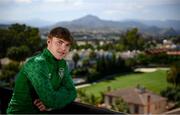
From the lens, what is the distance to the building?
1549 cm

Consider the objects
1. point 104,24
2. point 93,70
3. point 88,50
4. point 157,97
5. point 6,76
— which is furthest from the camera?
point 104,24

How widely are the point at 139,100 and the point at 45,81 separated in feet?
50.2

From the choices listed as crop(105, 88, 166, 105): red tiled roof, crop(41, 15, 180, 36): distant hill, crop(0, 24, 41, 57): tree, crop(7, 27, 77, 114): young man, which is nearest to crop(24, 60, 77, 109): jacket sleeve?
crop(7, 27, 77, 114): young man

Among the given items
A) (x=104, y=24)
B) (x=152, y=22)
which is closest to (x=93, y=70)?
(x=152, y=22)

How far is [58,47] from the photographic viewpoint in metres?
0.82

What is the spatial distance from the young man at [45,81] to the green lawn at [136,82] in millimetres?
18617

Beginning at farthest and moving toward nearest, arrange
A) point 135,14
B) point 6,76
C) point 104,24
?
1. point 104,24
2. point 135,14
3. point 6,76

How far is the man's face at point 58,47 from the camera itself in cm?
82

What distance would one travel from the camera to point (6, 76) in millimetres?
18250

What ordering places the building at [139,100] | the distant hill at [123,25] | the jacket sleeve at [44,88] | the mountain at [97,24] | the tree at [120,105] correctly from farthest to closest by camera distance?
the mountain at [97,24] < the distant hill at [123,25] < the building at [139,100] < the tree at [120,105] < the jacket sleeve at [44,88]

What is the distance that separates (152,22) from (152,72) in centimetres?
561

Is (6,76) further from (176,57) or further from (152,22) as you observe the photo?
(152,22)

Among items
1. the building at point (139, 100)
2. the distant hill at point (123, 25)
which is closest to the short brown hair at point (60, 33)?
the building at point (139, 100)

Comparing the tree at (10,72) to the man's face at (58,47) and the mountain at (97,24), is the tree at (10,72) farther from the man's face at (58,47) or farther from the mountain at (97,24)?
the man's face at (58,47)
